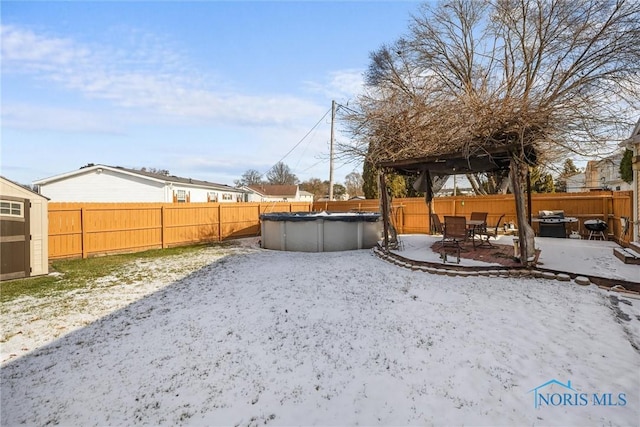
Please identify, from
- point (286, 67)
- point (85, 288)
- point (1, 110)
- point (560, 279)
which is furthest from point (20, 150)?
point (560, 279)

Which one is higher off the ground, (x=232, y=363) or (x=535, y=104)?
(x=535, y=104)

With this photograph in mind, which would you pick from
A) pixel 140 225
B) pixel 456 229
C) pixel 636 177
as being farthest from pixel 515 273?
pixel 140 225

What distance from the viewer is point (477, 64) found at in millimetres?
14250

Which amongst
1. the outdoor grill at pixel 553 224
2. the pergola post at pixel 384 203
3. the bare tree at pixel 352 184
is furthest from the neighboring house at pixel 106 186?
the bare tree at pixel 352 184

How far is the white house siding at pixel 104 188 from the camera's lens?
17.1 metres

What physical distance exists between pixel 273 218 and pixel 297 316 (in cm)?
626

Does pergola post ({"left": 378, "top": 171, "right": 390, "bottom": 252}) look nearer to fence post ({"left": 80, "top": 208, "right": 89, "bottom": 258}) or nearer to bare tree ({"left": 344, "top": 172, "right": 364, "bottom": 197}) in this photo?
fence post ({"left": 80, "top": 208, "right": 89, "bottom": 258})

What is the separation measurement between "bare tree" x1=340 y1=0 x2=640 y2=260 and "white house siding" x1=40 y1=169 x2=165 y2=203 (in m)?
12.9

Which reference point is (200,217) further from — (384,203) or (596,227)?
(596,227)

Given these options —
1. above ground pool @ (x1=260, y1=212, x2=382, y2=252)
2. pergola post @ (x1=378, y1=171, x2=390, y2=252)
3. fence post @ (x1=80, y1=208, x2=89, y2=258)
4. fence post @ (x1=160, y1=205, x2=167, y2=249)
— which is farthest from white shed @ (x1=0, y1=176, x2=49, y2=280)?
pergola post @ (x1=378, y1=171, x2=390, y2=252)

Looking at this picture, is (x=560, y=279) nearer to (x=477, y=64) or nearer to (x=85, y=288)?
(x=85, y=288)

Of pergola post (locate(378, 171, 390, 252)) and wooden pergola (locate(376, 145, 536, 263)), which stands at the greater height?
wooden pergola (locate(376, 145, 536, 263))

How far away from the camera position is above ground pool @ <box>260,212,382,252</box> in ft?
31.9

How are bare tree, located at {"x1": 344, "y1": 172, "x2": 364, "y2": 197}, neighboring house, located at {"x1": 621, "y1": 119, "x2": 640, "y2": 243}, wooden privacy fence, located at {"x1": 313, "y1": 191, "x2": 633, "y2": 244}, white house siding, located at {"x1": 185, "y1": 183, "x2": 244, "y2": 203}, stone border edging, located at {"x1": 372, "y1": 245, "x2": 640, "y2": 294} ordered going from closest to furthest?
stone border edging, located at {"x1": 372, "y1": 245, "x2": 640, "y2": 294} < neighboring house, located at {"x1": 621, "y1": 119, "x2": 640, "y2": 243} < wooden privacy fence, located at {"x1": 313, "y1": 191, "x2": 633, "y2": 244} < white house siding, located at {"x1": 185, "y1": 183, "x2": 244, "y2": 203} < bare tree, located at {"x1": 344, "y1": 172, "x2": 364, "y2": 197}
